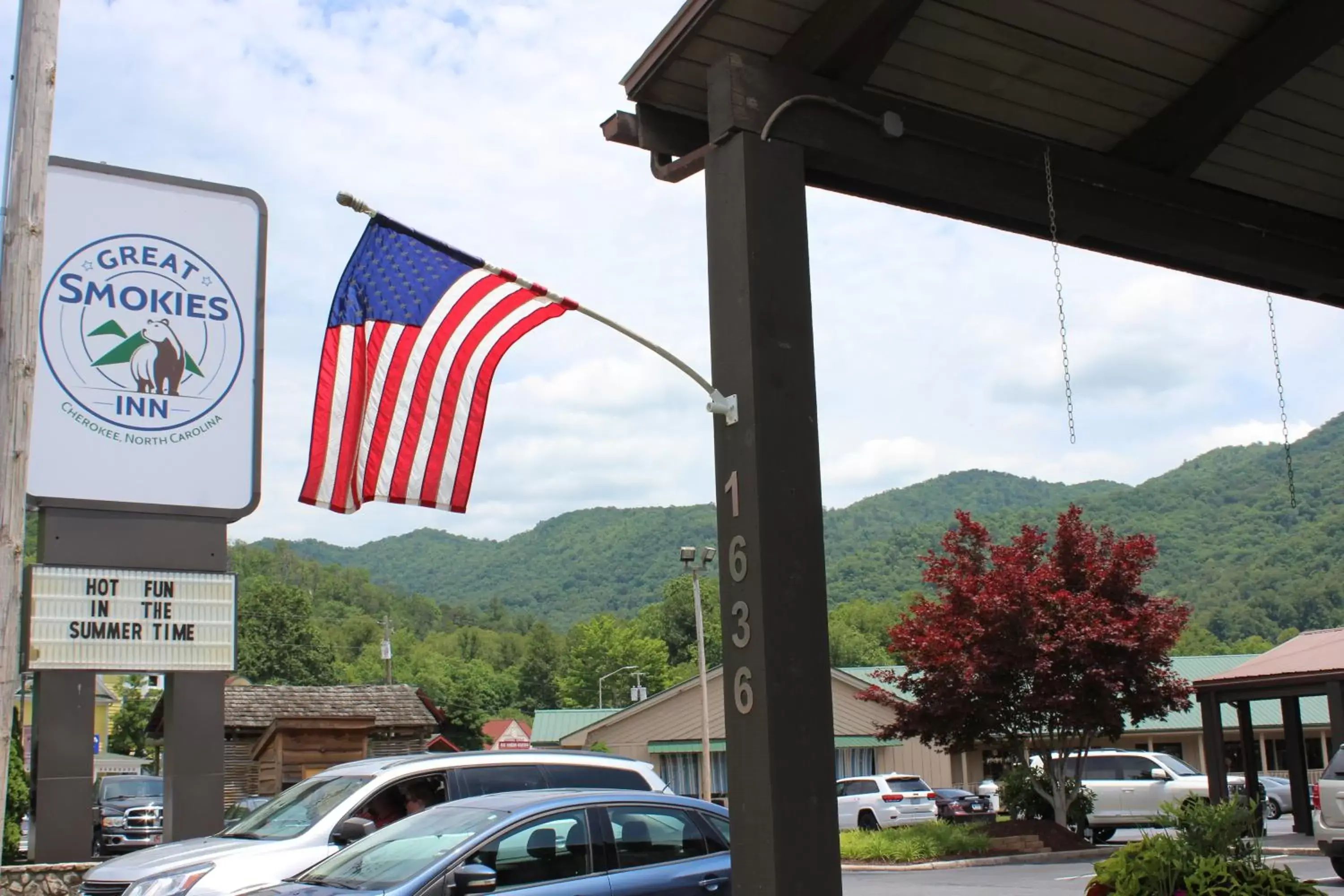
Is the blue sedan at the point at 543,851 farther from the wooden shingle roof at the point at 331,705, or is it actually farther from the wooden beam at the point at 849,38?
the wooden shingle roof at the point at 331,705

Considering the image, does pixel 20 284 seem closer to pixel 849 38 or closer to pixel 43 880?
pixel 849 38

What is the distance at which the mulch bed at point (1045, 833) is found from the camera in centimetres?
2394

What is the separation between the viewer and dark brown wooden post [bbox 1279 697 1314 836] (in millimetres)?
25578

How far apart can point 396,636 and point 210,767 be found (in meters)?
140

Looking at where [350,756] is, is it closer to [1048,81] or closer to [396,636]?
[1048,81]

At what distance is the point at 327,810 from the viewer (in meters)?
11.4

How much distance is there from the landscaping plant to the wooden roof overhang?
2813 millimetres

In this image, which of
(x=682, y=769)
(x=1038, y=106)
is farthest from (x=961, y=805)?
(x=1038, y=106)

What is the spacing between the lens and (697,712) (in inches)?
1809

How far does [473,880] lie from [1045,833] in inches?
726

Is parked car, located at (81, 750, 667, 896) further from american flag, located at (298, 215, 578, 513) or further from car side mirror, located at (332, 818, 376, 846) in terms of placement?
american flag, located at (298, 215, 578, 513)

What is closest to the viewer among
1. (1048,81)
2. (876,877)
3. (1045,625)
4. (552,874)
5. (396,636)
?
(1048,81)

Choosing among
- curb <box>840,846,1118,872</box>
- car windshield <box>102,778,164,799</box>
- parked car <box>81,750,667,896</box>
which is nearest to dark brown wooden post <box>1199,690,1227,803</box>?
curb <box>840,846,1118,872</box>

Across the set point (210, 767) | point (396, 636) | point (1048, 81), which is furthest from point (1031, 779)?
point (396, 636)
